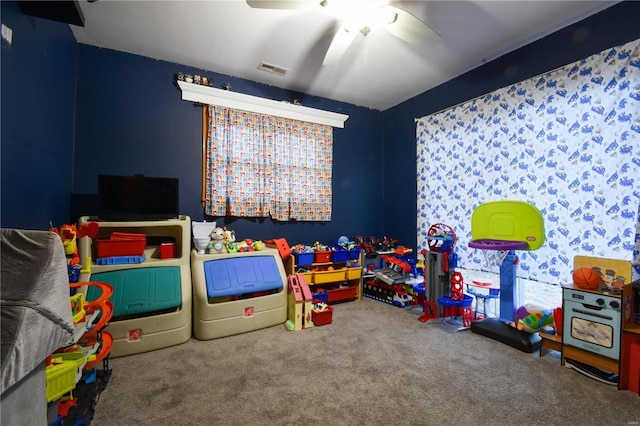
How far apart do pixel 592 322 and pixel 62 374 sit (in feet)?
9.68

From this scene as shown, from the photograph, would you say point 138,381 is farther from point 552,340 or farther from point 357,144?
point 357,144

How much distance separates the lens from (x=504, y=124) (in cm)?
275

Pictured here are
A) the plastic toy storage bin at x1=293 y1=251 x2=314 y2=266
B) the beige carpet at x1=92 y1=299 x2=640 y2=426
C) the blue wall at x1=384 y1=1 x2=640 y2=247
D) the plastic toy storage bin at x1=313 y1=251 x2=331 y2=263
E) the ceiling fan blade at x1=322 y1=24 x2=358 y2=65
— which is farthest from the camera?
the plastic toy storage bin at x1=313 y1=251 x2=331 y2=263

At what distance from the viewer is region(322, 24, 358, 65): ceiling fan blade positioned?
6.56 feet

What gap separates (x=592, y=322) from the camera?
72.2 inches

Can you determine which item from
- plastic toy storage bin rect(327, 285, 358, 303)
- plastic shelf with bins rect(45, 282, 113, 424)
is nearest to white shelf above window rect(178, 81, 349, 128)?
plastic toy storage bin rect(327, 285, 358, 303)

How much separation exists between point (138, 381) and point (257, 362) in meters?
0.74

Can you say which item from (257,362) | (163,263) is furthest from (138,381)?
(163,263)

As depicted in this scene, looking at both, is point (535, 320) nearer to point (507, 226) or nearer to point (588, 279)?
point (588, 279)

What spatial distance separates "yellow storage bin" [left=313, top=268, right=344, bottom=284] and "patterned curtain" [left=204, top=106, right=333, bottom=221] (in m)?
0.81

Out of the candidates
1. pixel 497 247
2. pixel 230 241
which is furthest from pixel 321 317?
pixel 497 247

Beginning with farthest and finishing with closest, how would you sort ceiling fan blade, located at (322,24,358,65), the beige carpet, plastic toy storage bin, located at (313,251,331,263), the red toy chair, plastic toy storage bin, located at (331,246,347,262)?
plastic toy storage bin, located at (331,246,347,262), plastic toy storage bin, located at (313,251,331,263), the red toy chair, ceiling fan blade, located at (322,24,358,65), the beige carpet

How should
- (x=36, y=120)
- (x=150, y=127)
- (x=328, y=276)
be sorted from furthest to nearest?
(x=328, y=276) < (x=150, y=127) < (x=36, y=120)

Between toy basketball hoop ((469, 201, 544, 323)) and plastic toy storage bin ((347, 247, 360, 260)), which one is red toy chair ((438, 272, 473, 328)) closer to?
toy basketball hoop ((469, 201, 544, 323))
